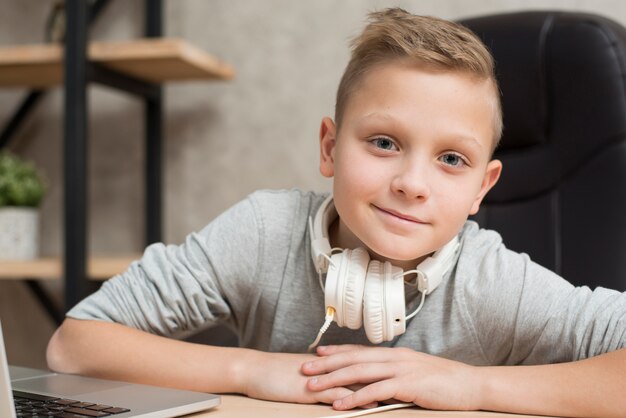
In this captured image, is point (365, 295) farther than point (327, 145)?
No

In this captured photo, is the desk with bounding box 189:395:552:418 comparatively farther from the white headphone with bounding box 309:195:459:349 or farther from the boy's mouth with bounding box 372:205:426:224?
the boy's mouth with bounding box 372:205:426:224

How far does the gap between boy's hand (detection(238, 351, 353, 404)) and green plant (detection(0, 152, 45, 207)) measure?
123 cm

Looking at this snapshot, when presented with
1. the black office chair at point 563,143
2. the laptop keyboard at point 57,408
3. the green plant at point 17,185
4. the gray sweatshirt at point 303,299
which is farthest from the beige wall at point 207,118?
the laptop keyboard at point 57,408

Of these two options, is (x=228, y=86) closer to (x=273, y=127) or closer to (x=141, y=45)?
(x=273, y=127)

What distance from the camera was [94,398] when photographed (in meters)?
0.71

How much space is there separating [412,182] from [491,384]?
22cm

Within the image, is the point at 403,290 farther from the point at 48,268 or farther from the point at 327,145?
the point at 48,268

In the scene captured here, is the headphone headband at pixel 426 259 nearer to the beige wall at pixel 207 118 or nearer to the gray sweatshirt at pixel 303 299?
the gray sweatshirt at pixel 303 299

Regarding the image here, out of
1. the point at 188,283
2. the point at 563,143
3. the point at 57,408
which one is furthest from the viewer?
the point at 563,143

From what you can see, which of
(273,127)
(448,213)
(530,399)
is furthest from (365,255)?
(273,127)

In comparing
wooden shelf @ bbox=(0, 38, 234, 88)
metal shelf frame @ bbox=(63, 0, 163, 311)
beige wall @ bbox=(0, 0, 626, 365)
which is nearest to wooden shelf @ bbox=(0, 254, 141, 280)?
metal shelf frame @ bbox=(63, 0, 163, 311)

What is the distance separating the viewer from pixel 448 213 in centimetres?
80

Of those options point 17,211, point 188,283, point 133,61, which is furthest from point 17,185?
point 188,283

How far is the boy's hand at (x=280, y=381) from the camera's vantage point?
28.9 inches
